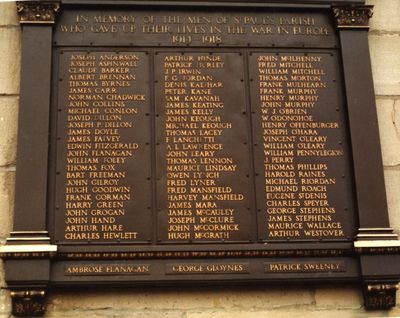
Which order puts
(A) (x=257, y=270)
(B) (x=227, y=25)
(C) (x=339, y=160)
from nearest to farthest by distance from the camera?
1. (A) (x=257, y=270)
2. (C) (x=339, y=160)
3. (B) (x=227, y=25)

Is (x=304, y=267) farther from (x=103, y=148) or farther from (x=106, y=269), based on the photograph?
(x=103, y=148)

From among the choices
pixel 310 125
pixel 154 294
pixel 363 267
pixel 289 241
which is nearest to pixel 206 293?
pixel 154 294

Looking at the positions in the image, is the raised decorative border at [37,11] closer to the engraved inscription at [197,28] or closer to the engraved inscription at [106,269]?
the engraved inscription at [197,28]

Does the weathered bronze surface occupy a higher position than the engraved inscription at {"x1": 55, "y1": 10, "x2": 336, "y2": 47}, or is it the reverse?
the engraved inscription at {"x1": 55, "y1": 10, "x2": 336, "y2": 47}

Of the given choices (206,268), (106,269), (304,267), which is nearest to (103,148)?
(106,269)

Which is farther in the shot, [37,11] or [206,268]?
[37,11]

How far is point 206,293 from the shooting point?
6.78 m

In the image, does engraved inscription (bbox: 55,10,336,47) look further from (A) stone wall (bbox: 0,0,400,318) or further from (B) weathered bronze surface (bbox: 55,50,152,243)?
(A) stone wall (bbox: 0,0,400,318)

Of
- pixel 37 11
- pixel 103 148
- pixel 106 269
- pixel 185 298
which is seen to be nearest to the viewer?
pixel 106 269

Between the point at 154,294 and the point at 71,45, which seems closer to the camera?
the point at 154,294

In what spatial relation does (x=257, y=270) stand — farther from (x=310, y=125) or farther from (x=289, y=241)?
(x=310, y=125)

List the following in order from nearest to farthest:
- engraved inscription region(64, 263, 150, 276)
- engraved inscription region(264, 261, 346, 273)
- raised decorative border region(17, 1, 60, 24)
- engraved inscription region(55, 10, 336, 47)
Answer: engraved inscription region(64, 263, 150, 276) → engraved inscription region(264, 261, 346, 273) → raised decorative border region(17, 1, 60, 24) → engraved inscription region(55, 10, 336, 47)

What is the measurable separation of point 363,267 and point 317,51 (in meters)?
2.51

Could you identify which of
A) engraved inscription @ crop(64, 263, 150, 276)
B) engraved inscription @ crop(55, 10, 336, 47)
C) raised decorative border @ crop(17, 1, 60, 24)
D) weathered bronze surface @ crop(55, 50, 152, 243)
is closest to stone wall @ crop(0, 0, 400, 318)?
engraved inscription @ crop(64, 263, 150, 276)
